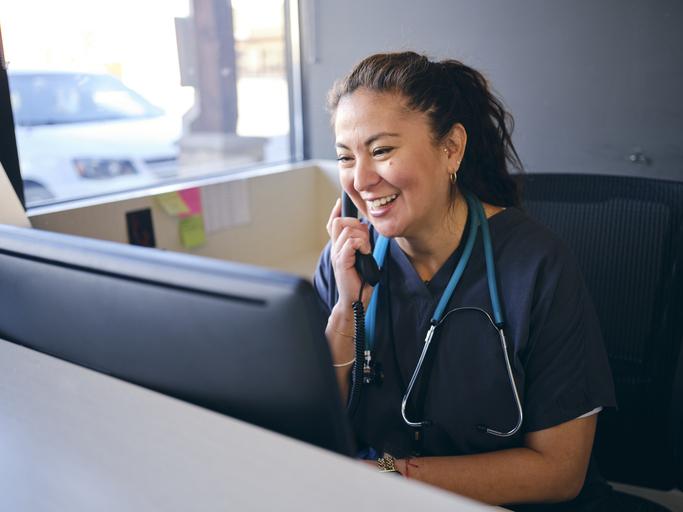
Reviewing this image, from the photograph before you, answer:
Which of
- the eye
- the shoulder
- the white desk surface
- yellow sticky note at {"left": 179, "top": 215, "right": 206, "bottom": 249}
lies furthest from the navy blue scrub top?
yellow sticky note at {"left": 179, "top": 215, "right": 206, "bottom": 249}

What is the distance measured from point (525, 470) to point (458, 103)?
640 millimetres

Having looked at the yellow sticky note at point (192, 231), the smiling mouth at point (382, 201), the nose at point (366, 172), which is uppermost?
the nose at point (366, 172)

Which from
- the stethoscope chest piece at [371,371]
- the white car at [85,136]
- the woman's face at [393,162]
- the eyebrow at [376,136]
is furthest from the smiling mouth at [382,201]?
the white car at [85,136]

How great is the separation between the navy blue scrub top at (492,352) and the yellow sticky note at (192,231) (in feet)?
2.80

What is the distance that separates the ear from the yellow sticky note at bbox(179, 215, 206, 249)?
0.93m

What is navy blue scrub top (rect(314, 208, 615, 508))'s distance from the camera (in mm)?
1014

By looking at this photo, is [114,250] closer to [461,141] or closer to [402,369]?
[402,369]

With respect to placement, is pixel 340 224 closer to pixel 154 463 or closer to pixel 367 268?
pixel 367 268

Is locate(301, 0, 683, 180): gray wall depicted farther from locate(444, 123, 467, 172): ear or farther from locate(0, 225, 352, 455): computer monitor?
locate(0, 225, 352, 455): computer monitor

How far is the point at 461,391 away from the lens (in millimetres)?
1068

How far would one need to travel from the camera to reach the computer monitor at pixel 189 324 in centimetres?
50

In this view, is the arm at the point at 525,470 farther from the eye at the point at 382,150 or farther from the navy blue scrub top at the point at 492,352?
the eye at the point at 382,150

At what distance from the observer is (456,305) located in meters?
1.09

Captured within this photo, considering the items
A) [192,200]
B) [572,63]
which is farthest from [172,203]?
[572,63]
